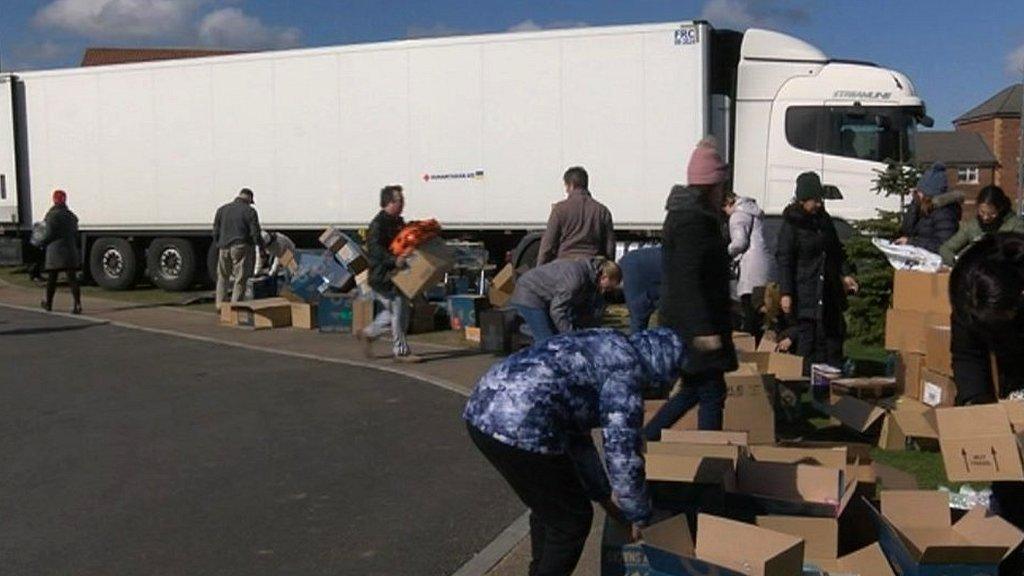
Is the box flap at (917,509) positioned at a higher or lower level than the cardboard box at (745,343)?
lower

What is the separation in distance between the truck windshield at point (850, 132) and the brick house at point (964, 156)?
54.8 m

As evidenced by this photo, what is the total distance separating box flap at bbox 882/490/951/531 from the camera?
4.49 m

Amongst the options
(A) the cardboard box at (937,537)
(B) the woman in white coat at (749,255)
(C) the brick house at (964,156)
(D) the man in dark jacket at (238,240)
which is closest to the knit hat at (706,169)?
(A) the cardboard box at (937,537)

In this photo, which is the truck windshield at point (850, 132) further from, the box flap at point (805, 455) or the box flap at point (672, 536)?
the box flap at point (672, 536)

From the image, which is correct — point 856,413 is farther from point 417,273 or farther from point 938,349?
point 417,273

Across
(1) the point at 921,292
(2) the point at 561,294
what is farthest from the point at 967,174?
(2) the point at 561,294

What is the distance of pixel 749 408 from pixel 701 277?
137 cm

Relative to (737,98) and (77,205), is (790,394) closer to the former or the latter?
(737,98)

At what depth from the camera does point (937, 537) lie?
4.39 m

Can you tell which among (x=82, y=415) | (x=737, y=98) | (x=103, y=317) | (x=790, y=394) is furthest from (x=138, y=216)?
(x=790, y=394)

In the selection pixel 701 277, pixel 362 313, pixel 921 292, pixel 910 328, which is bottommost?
pixel 362 313

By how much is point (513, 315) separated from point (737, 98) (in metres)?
6.23

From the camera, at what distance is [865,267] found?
12.5 metres

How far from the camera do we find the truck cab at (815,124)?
15.9 meters
